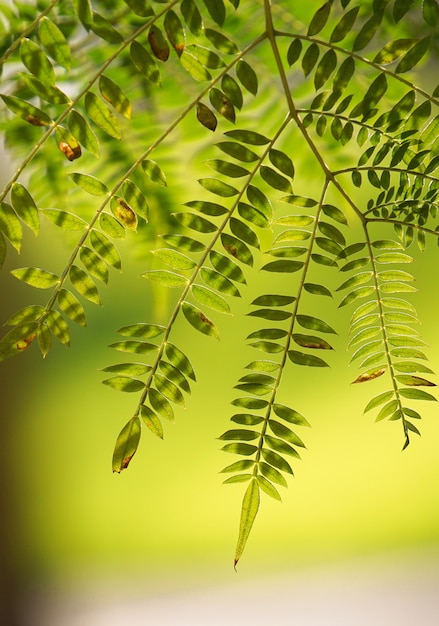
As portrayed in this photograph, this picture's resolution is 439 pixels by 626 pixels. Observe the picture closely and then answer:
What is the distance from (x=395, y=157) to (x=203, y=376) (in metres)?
1.02

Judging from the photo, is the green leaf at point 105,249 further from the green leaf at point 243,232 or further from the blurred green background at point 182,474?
the blurred green background at point 182,474

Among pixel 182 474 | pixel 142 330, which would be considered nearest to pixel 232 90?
pixel 142 330

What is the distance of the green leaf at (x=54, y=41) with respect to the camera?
247 millimetres

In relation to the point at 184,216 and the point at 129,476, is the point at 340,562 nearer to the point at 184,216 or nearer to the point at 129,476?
the point at 129,476

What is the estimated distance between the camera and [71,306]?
27 cm

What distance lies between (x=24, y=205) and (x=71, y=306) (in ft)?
0.15

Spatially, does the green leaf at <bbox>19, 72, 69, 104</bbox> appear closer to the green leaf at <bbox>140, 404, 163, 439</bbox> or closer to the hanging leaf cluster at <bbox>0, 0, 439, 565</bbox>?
the hanging leaf cluster at <bbox>0, 0, 439, 565</bbox>

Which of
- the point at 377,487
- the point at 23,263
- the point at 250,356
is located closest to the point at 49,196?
the point at 250,356

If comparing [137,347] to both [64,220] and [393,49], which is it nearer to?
[64,220]

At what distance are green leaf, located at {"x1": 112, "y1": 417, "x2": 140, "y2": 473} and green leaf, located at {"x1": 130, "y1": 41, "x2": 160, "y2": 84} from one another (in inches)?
5.6

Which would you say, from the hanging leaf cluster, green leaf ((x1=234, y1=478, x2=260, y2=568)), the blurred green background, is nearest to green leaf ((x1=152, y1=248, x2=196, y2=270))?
the hanging leaf cluster

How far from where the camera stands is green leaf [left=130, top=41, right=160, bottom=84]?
0.26 metres

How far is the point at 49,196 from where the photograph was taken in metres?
0.59

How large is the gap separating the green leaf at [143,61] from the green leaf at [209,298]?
9 cm
